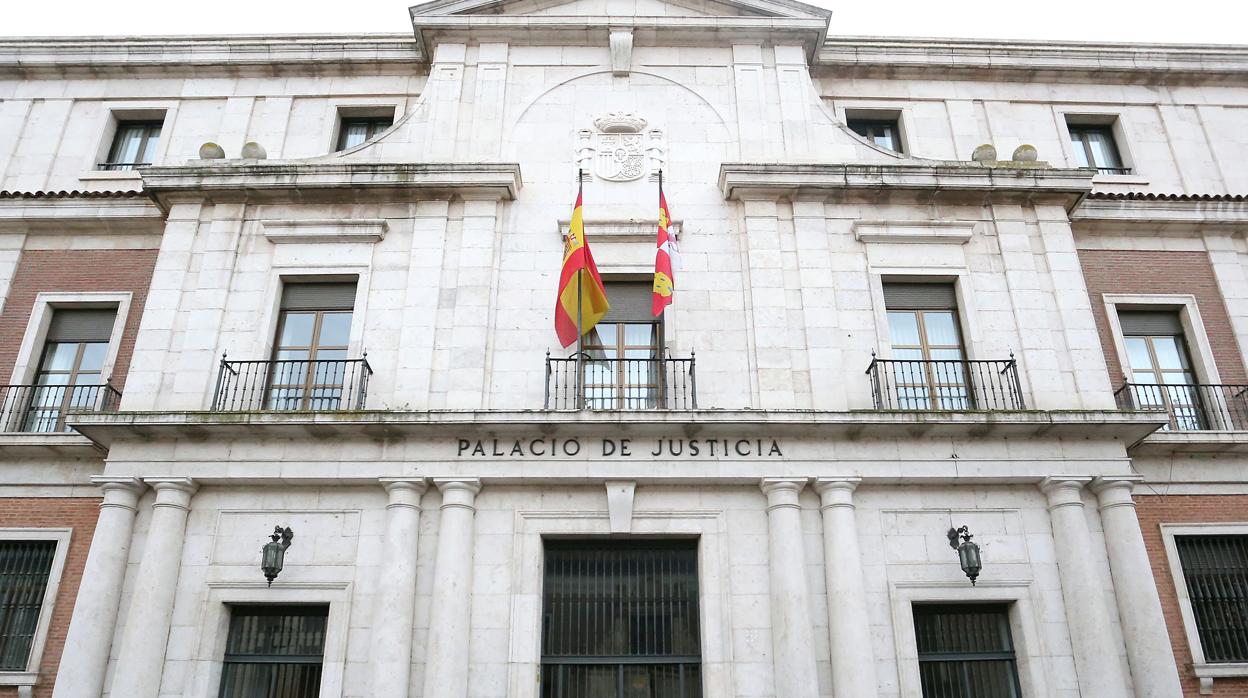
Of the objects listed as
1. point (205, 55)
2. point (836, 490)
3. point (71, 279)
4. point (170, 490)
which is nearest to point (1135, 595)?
point (836, 490)

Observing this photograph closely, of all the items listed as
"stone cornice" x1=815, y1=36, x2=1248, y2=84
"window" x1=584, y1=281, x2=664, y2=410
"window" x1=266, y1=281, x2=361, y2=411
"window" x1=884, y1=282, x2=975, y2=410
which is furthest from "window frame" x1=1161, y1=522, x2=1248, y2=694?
"window" x1=266, y1=281, x2=361, y2=411

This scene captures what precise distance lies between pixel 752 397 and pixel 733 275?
1926mm

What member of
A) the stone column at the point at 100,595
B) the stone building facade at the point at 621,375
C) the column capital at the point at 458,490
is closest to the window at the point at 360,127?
the stone building facade at the point at 621,375

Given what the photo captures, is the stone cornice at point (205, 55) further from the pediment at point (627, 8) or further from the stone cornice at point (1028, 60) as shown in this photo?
the stone cornice at point (1028, 60)

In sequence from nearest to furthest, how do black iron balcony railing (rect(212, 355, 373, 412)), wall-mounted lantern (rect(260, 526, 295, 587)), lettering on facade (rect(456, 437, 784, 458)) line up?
wall-mounted lantern (rect(260, 526, 295, 587)), lettering on facade (rect(456, 437, 784, 458)), black iron balcony railing (rect(212, 355, 373, 412))

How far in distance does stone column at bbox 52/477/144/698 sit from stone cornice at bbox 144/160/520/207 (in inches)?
174

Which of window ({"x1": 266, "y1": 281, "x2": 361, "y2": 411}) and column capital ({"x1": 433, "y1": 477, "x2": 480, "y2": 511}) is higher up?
window ({"x1": 266, "y1": 281, "x2": 361, "y2": 411})

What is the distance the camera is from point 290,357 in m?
12.0

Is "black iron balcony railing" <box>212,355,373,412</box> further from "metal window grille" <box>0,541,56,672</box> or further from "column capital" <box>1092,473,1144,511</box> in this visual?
"column capital" <box>1092,473,1144,511</box>

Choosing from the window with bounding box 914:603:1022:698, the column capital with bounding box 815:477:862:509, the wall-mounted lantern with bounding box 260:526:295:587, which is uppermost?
the column capital with bounding box 815:477:862:509

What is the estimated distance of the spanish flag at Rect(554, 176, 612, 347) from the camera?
445 inches

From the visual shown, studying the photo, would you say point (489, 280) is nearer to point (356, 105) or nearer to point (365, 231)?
point (365, 231)

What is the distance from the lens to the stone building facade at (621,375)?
33.6 ft

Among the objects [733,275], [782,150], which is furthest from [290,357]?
[782,150]
